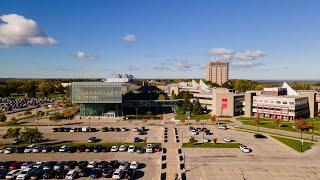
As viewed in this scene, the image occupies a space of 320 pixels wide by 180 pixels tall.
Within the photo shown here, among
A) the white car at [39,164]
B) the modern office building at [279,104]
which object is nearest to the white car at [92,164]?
the white car at [39,164]

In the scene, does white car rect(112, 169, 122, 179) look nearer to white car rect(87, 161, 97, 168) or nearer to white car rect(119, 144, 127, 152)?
white car rect(87, 161, 97, 168)

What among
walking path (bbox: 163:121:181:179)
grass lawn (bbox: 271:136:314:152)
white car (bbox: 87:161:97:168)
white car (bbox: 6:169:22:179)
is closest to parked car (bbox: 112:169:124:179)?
white car (bbox: 87:161:97:168)

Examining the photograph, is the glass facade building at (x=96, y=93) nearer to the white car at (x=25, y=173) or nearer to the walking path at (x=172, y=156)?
the walking path at (x=172, y=156)

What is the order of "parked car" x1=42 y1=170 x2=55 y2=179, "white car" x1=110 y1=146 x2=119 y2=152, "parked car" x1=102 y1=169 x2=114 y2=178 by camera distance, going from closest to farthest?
"parked car" x1=42 y1=170 x2=55 y2=179 → "parked car" x1=102 y1=169 x2=114 y2=178 → "white car" x1=110 y1=146 x2=119 y2=152

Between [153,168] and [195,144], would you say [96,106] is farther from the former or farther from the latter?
[153,168]

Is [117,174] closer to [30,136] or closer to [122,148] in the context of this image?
[122,148]

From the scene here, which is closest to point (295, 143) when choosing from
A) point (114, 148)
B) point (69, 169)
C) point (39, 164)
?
point (114, 148)
